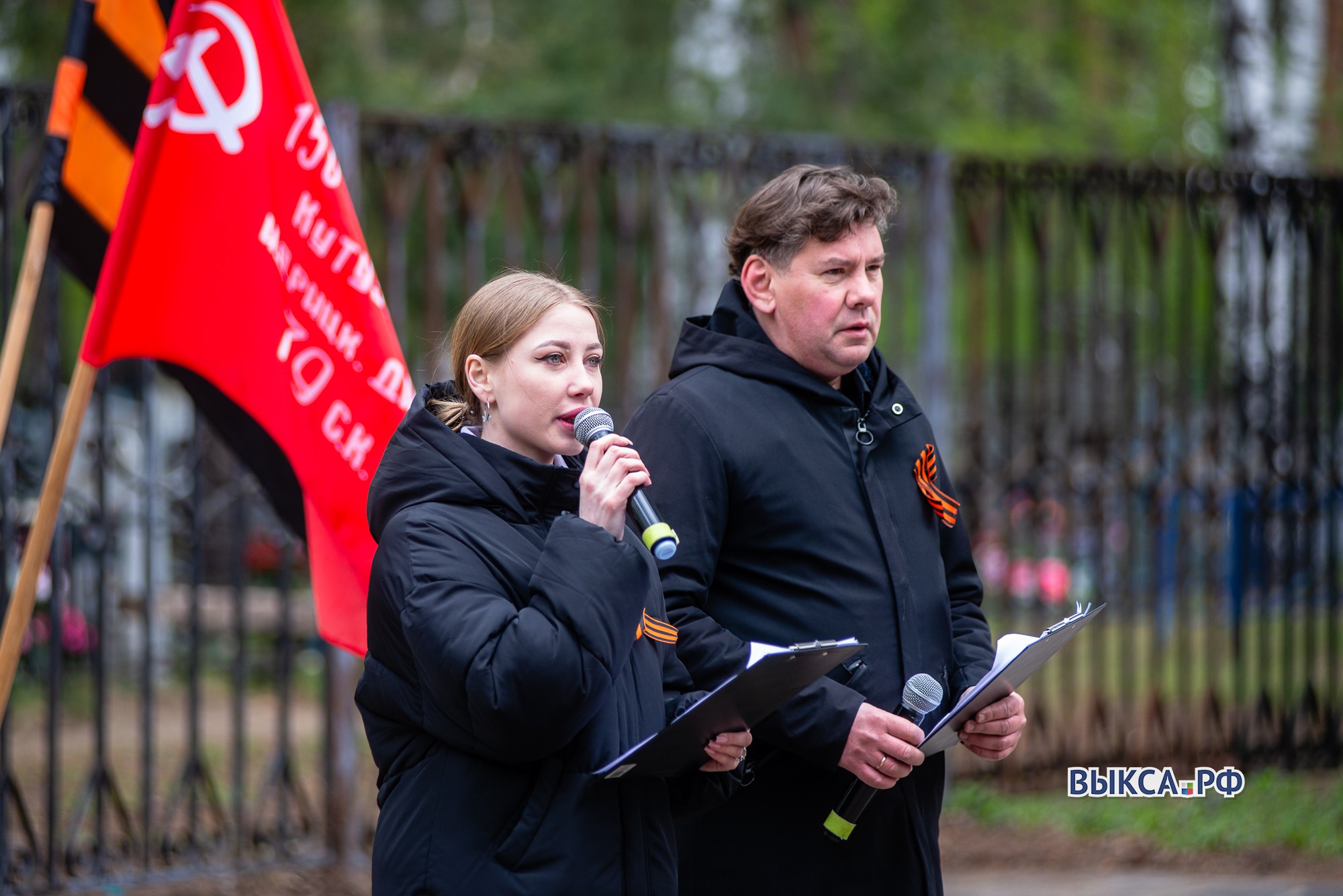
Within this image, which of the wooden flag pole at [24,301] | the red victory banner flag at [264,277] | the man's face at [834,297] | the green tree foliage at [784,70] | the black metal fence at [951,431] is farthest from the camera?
the green tree foliage at [784,70]

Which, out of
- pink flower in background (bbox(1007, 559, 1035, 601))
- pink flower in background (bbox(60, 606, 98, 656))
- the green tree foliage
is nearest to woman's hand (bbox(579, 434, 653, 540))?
pink flower in background (bbox(1007, 559, 1035, 601))

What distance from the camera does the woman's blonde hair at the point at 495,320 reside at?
7.22 feet

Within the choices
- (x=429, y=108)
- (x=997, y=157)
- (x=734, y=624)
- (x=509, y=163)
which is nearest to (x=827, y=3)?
(x=429, y=108)

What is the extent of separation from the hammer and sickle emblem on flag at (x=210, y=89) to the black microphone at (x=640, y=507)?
5.17 ft

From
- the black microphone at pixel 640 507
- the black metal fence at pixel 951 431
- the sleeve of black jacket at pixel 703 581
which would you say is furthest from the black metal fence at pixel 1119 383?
the black microphone at pixel 640 507

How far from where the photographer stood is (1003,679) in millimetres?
2320

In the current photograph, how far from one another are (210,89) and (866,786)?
88.1 inches

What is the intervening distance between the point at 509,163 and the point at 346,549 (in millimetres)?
2536

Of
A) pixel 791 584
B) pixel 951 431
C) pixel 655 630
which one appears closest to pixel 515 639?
pixel 655 630

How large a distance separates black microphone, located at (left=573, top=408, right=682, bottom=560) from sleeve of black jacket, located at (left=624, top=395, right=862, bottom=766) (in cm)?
36

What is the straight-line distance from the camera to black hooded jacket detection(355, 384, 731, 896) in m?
1.91

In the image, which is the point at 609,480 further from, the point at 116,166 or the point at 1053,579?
the point at 1053,579

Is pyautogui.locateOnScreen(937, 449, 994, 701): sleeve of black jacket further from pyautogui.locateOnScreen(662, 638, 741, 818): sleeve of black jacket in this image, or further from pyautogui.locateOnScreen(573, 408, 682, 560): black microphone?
pyautogui.locateOnScreen(573, 408, 682, 560): black microphone

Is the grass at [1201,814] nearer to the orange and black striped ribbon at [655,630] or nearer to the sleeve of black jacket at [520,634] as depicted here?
the orange and black striped ribbon at [655,630]
